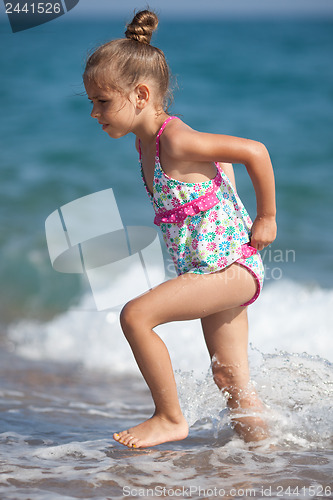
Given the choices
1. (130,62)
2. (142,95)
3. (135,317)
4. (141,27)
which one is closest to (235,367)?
(135,317)

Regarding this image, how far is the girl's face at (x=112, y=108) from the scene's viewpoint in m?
2.23

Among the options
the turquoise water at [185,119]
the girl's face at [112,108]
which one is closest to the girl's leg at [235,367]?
the girl's face at [112,108]

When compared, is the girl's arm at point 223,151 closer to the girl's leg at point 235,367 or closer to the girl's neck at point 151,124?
the girl's neck at point 151,124

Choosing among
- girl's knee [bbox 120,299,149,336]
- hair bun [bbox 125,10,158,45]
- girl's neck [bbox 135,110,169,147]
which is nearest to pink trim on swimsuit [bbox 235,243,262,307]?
girl's knee [bbox 120,299,149,336]

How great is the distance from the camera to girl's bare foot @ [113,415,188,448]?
7.18 ft

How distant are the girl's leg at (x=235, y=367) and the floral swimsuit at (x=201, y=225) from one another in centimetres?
16

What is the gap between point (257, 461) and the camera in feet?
7.18

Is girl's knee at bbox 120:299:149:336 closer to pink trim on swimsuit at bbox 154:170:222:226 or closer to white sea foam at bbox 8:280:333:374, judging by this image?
pink trim on swimsuit at bbox 154:170:222:226

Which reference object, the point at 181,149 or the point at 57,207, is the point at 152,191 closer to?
the point at 181,149

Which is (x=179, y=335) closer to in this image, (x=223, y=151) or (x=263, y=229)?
(x=263, y=229)

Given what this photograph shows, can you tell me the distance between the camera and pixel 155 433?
2.20 m

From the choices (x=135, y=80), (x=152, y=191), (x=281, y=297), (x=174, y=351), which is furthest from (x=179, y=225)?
(x=281, y=297)

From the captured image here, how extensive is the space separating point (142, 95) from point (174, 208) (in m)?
0.41

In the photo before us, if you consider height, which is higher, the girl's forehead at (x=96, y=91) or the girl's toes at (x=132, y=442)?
the girl's forehead at (x=96, y=91)
